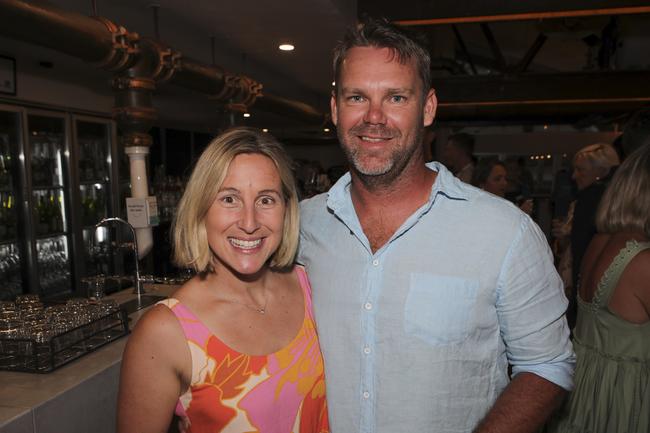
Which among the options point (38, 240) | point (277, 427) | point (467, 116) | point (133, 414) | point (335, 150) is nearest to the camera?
point (133, 414)

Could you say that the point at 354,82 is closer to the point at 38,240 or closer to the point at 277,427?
the point at 277,427

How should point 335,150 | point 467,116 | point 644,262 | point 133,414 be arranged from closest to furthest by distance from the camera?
point 133,414, point 644,262, point 467,116, point 335,150

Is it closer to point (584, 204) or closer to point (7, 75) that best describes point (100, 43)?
point (7, 75)

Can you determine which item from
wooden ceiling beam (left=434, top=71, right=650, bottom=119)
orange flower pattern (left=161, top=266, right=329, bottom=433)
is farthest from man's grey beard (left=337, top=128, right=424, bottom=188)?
wooden ceiling beam (left=434, top=71, right=650, bottom=119)

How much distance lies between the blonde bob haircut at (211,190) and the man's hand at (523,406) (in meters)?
0.75

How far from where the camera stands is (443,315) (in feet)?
4.61

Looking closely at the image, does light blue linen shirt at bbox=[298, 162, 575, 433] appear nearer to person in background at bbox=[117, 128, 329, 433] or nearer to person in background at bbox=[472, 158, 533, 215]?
person in background at bbox=[117, 128, 329, 433]

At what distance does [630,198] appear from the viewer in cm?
220

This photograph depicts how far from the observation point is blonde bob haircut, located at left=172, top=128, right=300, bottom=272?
1503mm

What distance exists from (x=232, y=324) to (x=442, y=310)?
58 cm

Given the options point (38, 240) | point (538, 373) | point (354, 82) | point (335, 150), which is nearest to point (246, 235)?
point (354, 82)

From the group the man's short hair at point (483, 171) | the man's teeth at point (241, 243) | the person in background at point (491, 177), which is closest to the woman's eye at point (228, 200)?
the man's teeth at point (241, 243)

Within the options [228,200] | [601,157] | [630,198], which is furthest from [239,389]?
[601,157]

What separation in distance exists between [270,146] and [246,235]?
273mm
